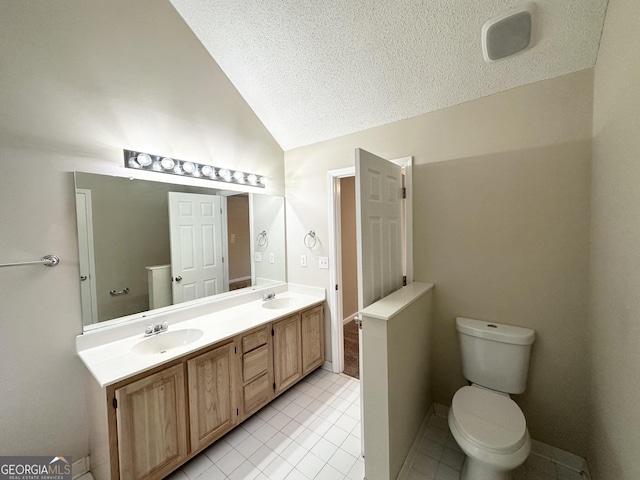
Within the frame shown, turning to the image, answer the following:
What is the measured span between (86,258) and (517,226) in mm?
2744

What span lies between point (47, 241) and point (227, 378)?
135cm

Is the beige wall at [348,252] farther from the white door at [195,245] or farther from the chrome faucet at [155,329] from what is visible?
the chrome faucet at [155,329]

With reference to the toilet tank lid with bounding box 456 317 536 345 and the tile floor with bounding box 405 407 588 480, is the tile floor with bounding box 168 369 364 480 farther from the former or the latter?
the toilet tank lid with bounding box 456 317 536 345

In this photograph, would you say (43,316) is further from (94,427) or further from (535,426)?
(535,426)

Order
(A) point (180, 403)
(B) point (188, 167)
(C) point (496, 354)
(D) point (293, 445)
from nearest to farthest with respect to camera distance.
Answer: (A) point (180, 403)
(C) point (496, 354)
(D) point (293, 445)
(B) point (188, 167)

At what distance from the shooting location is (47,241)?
55.9 inches

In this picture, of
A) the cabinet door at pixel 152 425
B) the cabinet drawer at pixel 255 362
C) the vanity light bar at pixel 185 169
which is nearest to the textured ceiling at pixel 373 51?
the vanity light bar at pixel 185 169

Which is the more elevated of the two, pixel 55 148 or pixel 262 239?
pixel 55 148

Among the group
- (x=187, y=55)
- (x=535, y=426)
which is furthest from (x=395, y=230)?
(x=187, y=55)

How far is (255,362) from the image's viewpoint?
1891 millimetres

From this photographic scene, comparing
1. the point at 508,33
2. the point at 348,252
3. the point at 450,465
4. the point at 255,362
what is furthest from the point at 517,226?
the point at 348,252

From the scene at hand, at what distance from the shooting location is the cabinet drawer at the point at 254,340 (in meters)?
1.81

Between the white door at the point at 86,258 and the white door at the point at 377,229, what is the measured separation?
1.67 meters

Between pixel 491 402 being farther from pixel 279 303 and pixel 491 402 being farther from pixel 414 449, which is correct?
pixel 279 303
